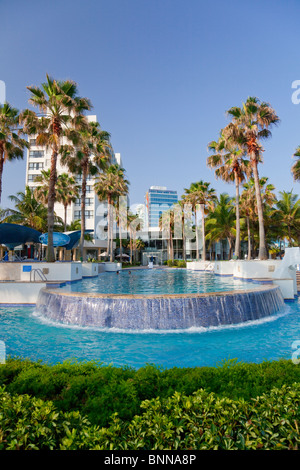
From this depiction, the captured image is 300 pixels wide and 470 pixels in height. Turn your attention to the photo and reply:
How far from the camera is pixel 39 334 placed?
32.1 ft

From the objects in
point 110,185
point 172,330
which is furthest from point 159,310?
point 110,185

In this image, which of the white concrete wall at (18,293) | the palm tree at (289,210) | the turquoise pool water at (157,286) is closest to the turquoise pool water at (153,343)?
the white concrete wall at (18,293)

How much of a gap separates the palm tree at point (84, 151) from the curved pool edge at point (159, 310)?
45.6 ft

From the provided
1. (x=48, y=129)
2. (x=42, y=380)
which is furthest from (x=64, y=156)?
(x=42, y=380)

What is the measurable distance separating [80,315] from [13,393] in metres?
7.83

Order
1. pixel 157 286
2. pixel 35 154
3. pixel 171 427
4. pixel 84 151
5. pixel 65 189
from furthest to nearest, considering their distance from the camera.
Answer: pixel 35 154, pixel 65 189, pixel 84 151, pixel 157 286, pixel 171 427

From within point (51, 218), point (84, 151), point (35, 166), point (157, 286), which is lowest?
point (157, 286)

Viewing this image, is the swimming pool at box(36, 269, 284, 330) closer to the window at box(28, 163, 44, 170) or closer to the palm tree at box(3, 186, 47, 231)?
the palm tree at box(3, 186, 47, 231)

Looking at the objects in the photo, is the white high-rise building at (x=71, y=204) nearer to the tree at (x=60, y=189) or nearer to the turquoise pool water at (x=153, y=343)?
the tree at (x=60, y=189)

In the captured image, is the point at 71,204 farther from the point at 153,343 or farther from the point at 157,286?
the point at 153,343

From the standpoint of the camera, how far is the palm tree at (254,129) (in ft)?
79.2

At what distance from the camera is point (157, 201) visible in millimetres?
177250

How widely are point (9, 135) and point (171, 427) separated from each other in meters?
24.5

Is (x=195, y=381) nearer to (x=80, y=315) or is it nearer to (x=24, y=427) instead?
(x=24, y=427)
